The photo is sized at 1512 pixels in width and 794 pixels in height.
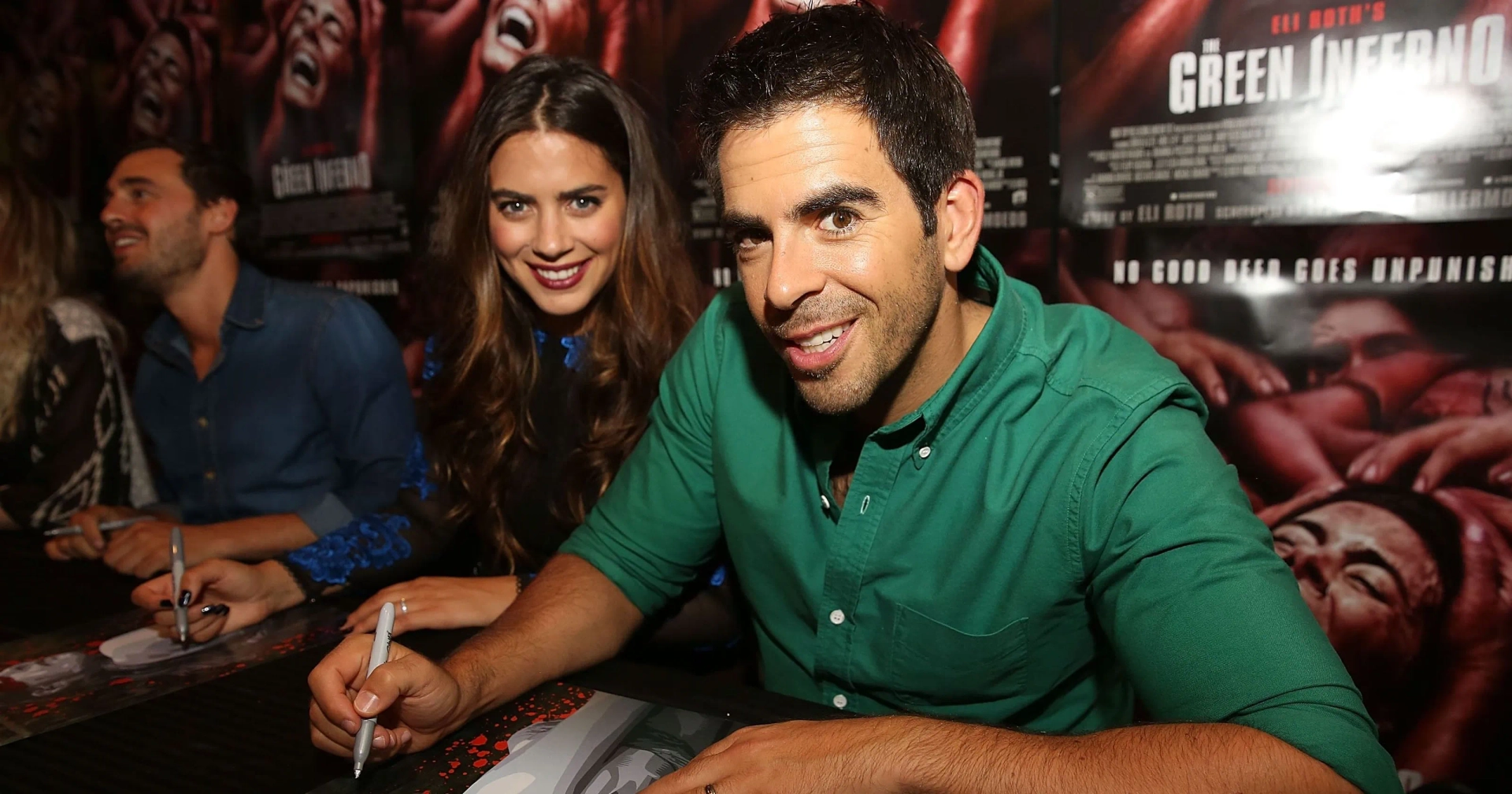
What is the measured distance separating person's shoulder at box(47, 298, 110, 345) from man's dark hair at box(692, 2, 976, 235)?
2.50 m

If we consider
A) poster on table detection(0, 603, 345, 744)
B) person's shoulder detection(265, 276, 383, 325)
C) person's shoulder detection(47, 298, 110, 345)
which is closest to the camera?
poster on table detection(0, 603, 345, 744)

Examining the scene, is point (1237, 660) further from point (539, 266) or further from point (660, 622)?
point (539, 266)

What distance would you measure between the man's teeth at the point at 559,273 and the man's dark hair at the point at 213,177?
158cm

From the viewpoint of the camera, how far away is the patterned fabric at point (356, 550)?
1781 millimetres

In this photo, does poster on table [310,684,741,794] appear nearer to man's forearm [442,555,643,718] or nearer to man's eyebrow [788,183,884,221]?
man's forearm [442,555,643,718]

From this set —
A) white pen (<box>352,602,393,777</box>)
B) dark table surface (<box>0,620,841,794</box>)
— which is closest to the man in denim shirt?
dark table surface (<box>0,620,841,794</box>)

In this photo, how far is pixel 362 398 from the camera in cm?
262

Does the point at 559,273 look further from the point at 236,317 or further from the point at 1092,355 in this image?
the point at 236,317

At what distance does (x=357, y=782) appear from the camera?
1.09 m

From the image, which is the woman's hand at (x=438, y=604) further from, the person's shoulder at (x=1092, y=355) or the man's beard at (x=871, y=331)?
the person's shoulder at (x=1092, y=355)

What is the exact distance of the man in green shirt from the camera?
38.8 inches

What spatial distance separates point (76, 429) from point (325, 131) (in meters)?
1.35

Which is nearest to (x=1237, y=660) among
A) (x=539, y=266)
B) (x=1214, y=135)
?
(x=1214, y=135)

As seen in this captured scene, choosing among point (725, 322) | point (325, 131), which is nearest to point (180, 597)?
point (725, 322)
